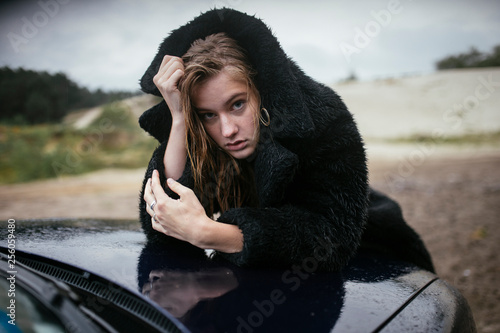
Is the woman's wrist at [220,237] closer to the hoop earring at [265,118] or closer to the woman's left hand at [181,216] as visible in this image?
the woman's left hand at [181,216]

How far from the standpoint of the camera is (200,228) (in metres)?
1.37

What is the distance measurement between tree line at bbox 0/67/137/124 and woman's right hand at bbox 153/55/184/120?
29.7 ft

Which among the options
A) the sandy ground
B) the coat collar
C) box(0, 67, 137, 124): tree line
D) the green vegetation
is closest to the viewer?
the coat collar

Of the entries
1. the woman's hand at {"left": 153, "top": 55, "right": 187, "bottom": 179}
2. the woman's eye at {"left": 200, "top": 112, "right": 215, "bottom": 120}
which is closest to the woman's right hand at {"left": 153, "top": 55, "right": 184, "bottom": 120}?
the woman's hand at {"left": 153, "top": 55, "right": 187, "bottom": 179}

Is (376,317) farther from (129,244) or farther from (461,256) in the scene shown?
(461,256)

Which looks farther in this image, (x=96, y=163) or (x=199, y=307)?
(x=96, y=163)

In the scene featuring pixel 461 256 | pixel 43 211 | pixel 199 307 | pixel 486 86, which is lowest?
pixel 486 86

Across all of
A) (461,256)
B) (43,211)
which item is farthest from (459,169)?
(43,211)

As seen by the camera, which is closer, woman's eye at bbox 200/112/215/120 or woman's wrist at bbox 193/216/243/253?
woman's wrist at bbox 193/216/243/253

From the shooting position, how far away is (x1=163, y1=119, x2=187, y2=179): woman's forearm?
5.94ft

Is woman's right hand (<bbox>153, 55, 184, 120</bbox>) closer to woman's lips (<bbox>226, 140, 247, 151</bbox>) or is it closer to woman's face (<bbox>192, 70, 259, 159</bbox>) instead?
woman's face (<bbox>192, 70, 259, 159</bbox>)

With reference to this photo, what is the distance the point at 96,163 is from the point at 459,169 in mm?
12980

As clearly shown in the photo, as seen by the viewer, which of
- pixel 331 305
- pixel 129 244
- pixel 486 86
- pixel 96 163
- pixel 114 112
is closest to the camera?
pixel 331 305

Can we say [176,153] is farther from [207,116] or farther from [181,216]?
[181,216]
